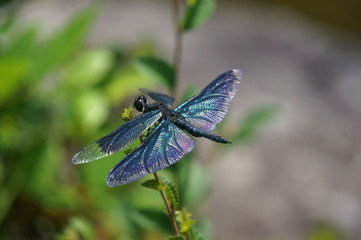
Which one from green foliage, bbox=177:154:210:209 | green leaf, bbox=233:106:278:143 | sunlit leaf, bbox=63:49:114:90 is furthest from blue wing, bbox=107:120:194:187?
sunlit leaf, bbox=63:49:114:90

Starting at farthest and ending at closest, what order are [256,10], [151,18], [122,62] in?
1. [256,10]
2. [151,18]
3. [122,62]

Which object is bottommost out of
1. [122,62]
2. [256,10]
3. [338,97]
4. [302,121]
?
[122,62]

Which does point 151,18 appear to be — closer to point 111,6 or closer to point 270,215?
point 111,6

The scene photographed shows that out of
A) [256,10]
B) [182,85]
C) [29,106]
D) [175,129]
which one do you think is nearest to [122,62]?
[182,85]

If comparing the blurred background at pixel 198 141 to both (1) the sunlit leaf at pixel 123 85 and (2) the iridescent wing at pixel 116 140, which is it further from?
(2) the iridescent wing at pixel 116 140

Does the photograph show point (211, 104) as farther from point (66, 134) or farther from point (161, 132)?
point (66, 134)

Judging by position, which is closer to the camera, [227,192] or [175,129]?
[175,129]

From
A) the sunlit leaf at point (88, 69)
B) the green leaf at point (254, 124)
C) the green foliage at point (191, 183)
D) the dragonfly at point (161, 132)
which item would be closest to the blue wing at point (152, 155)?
the dragonfly at point (161, 132)
